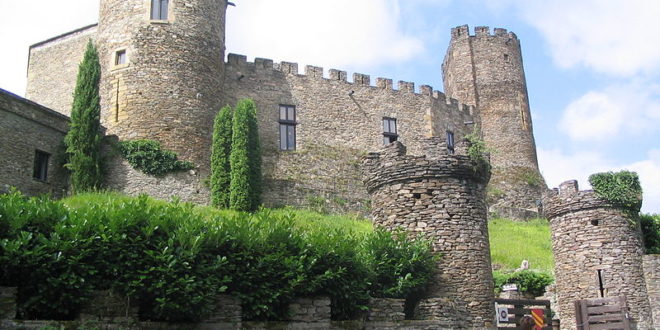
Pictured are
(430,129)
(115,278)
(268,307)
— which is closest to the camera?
(115,278)

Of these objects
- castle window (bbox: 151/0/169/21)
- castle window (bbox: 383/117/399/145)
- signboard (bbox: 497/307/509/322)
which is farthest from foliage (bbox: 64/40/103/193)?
castle window (bbox: 383/117/399/145)

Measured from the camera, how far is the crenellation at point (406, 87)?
42.2 meters

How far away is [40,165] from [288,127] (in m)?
13.4

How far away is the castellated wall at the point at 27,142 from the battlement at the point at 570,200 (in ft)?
57.1

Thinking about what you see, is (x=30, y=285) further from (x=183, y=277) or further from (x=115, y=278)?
(x=183, y=277)

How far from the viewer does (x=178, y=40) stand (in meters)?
30.8

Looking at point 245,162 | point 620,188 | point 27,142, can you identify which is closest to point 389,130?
point 245,162

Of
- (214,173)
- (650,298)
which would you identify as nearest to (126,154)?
(214,173)

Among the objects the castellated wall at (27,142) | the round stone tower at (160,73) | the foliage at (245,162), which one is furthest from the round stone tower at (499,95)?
the castellated wall at (27,142)

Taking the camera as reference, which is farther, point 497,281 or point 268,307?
point 497,281

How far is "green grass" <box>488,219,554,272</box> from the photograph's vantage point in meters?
30.2

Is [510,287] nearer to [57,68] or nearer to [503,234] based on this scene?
[503,234]

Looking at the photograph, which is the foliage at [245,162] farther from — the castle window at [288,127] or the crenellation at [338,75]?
the crenellation at [338,75]

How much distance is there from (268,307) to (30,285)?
4.14 meters
